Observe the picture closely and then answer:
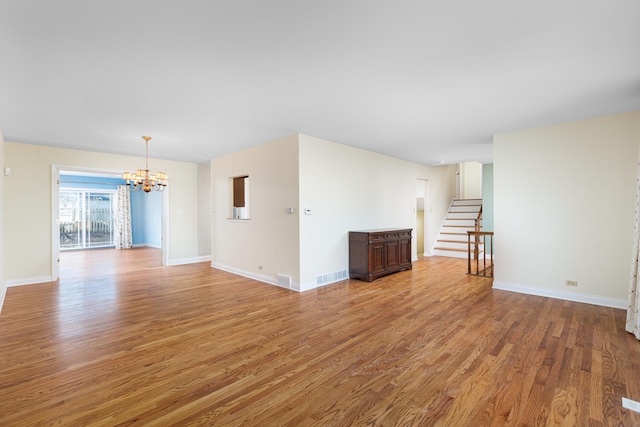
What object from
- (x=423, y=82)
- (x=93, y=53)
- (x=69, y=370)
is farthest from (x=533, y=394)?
(x=93, y=53)

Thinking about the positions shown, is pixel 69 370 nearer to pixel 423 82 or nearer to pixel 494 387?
pixel 494 387

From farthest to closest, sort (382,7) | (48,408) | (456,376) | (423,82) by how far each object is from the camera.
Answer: (423,82), (456,376), (48,408), (382,7)

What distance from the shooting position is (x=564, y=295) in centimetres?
416

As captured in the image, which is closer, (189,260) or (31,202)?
(31,202)

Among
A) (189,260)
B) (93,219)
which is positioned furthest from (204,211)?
(93,219)

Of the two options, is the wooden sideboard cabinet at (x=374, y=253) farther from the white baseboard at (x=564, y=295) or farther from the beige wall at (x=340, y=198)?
the white baseboard at (x=564, y=295)

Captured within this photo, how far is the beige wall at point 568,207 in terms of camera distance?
3.79 metres

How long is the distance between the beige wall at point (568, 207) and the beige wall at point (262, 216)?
3380mm

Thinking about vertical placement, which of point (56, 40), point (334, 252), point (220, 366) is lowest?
point (220, 366)

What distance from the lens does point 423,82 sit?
2830 millimetres

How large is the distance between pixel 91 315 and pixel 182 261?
376cm

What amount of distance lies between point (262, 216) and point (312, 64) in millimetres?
3391

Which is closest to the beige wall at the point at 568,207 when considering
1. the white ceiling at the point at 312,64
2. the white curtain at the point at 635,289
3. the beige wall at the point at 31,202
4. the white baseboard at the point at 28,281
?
the white ceiling at the point at 312,64

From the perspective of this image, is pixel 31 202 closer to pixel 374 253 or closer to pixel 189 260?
pixel 189 260
